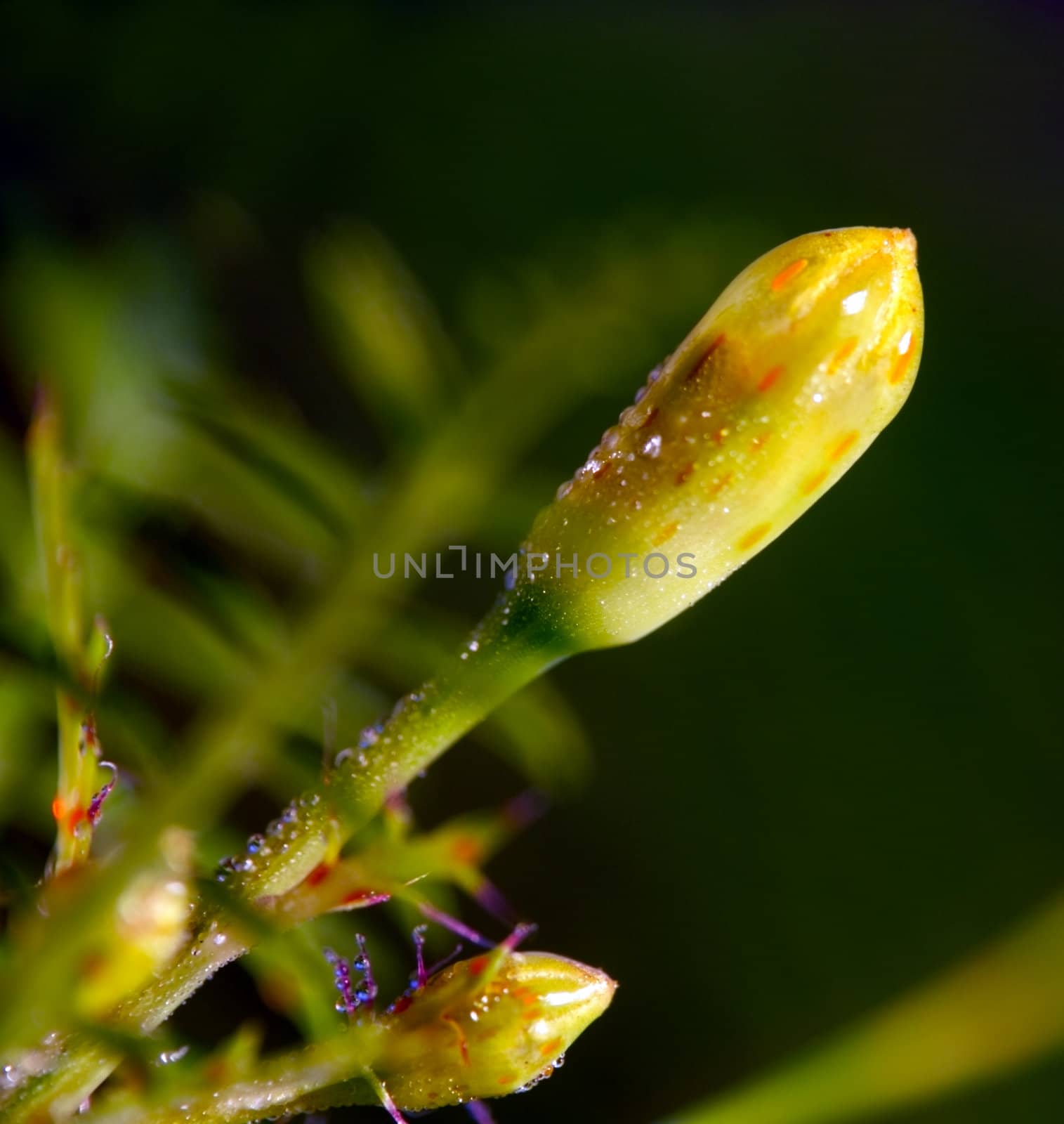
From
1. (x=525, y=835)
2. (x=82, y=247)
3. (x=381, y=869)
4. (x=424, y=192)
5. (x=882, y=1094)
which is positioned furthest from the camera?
(x=424, y=192)

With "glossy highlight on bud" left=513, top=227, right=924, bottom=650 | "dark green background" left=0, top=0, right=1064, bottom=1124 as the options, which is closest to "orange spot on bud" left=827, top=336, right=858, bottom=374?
"glossy highlight on bud" left=513, top=227, right=924, bottom=650

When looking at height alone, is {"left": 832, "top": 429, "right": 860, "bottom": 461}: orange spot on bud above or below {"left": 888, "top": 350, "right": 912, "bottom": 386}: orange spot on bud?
below

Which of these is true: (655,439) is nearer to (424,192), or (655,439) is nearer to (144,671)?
(144,671)

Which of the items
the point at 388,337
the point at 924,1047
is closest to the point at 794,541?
the point at 924,1047

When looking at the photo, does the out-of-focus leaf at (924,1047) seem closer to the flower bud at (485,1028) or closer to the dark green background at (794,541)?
the flower bud at (485,1028)

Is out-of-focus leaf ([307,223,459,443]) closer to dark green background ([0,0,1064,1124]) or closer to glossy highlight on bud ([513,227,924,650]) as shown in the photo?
glossy highlight on bud ([513,227,924,650])

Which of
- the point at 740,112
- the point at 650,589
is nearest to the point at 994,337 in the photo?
the point at 740,112

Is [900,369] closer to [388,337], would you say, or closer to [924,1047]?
[388,337]

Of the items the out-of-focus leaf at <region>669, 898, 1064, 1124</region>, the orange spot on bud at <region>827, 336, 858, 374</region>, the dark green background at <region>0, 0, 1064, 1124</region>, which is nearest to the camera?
the orange spot on bud at <region>827, 336, 858, 374</region>
